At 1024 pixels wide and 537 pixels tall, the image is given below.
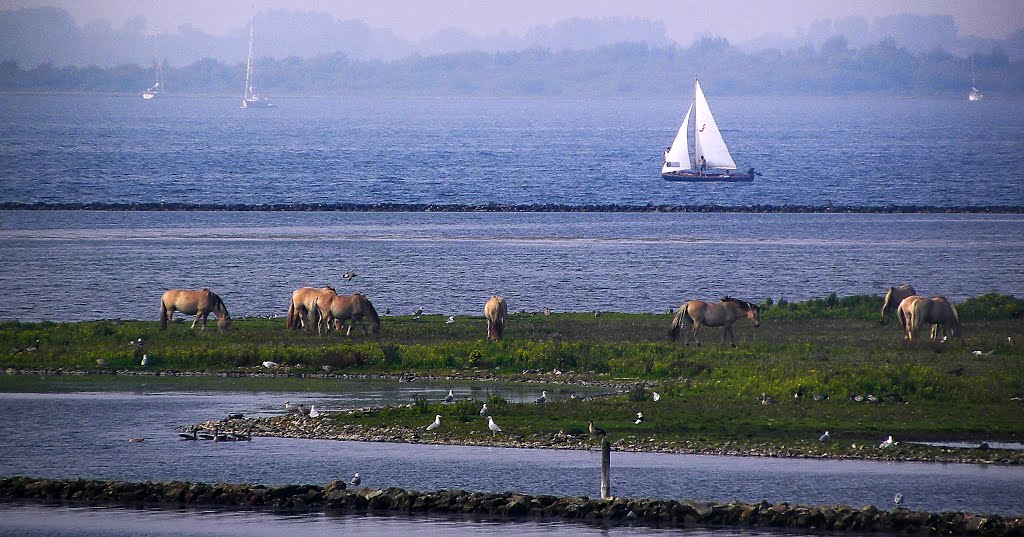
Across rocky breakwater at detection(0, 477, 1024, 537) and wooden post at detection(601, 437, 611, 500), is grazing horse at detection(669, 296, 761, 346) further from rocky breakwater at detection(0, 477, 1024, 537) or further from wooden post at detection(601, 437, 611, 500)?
rocky breakwater at detection(0, 477, 1024, 537)

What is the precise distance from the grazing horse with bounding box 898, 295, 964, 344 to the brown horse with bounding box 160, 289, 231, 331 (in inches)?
757

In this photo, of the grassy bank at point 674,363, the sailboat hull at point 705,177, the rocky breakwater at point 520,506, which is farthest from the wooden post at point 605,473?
the sailboat hull at point 705,177

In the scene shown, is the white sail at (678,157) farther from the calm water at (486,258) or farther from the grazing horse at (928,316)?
the grazing horse at (928,316)

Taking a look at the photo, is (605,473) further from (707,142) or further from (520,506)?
(707,142)

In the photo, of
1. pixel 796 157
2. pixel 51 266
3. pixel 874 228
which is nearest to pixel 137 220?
pixel 51 266

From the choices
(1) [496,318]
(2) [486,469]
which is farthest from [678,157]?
(2) [486,469]

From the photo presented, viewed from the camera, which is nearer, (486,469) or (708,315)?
(486,469)

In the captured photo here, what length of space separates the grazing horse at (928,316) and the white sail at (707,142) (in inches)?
4016

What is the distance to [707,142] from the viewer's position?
468 feet

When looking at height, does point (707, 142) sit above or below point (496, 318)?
above

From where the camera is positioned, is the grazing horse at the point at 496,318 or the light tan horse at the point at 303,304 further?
the light tan horse at the point at 303,304

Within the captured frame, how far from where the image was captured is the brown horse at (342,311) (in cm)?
4122

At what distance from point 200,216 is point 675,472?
258 ft

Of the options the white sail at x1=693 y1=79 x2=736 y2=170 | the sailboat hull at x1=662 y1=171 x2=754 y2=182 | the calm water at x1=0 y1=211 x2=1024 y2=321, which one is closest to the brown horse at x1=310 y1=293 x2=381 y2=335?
the calm water at x1=0 y1=211 x2=1024 y2=321
